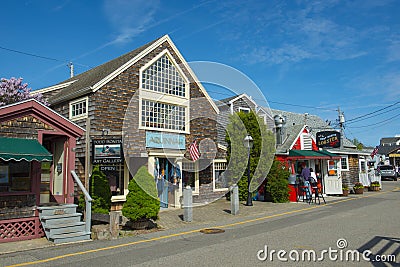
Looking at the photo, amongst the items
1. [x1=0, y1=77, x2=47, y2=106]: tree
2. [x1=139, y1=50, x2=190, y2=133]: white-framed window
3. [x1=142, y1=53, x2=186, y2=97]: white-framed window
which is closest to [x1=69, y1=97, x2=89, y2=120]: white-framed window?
[x1=139, y1=50, x2=190, y2=133]: white-framed window

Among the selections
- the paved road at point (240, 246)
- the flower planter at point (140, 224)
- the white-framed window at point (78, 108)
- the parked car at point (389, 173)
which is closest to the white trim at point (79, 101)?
the white-framed window at point (78, 108)

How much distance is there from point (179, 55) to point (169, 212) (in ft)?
26.0

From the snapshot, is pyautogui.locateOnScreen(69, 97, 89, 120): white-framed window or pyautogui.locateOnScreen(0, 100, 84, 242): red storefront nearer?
pyautogui.locateOnScreen(0, 100, 84, 242): red storefront

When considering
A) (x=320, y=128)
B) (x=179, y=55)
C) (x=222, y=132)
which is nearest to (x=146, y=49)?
(x=179, y=55)

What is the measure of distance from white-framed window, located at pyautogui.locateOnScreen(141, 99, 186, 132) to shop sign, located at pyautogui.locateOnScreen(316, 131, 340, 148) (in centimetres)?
1023

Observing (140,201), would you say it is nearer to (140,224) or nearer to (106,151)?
(140,224)

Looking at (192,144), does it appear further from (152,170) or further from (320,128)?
(320,128)

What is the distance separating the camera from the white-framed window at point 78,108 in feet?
47.8

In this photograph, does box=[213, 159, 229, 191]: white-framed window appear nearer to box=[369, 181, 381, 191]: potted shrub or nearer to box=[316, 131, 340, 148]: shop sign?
box=[316, 131, 340, 148]: shop sign

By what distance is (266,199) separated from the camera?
18.2 m

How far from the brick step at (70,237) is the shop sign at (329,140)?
16987 mm

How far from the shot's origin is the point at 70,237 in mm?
9281

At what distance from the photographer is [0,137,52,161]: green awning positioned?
29.4 ft

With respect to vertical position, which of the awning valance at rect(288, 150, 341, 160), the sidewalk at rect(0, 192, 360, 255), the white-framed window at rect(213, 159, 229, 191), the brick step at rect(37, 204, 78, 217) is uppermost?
the awning valance at rect(288, 150, 341, 160)
